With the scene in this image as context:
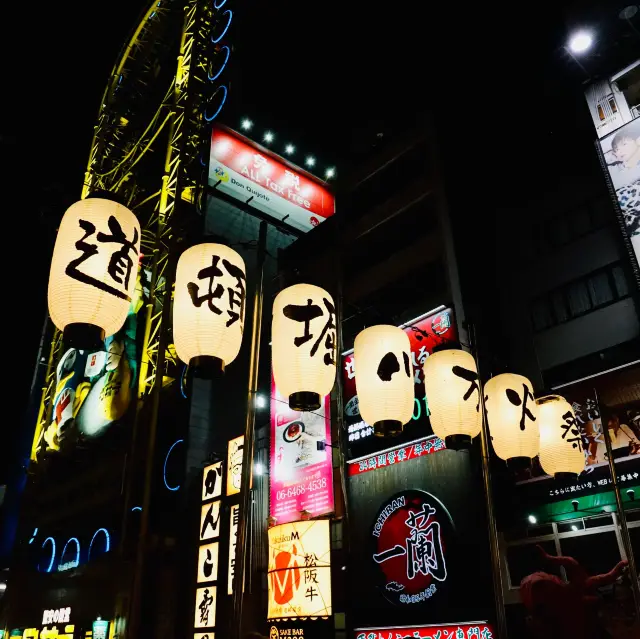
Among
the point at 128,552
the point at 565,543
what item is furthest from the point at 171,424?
the point at 565,543

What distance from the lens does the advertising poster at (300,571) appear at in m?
13.8

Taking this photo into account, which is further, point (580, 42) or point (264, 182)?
point (264, 182)

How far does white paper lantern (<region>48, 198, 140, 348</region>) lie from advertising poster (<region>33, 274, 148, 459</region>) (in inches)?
541

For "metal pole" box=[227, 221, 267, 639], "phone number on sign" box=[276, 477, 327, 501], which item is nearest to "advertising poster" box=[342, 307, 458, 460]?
"phone number on sign" box=[276, 477, 327, 501]

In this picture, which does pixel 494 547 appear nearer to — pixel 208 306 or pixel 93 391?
pixel 208 306

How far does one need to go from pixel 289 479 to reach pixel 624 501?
9288 mm

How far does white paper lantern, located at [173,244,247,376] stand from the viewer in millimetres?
6377

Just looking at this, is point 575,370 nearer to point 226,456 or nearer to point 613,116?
point 613,116

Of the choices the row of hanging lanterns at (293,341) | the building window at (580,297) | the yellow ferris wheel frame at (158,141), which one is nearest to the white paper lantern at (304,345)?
the row of hanging lanterns at (293,341)

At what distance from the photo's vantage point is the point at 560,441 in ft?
30.4

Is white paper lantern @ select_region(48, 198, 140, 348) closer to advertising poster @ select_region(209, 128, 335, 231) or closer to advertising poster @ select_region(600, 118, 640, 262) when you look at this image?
advertising poster @ select_region(600, 118, 640, 262)

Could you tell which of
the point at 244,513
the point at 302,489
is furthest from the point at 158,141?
the point at 244,513

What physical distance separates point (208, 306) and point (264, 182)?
804 inches

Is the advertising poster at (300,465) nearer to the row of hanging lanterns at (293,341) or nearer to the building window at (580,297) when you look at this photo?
the building window at (580,297)
